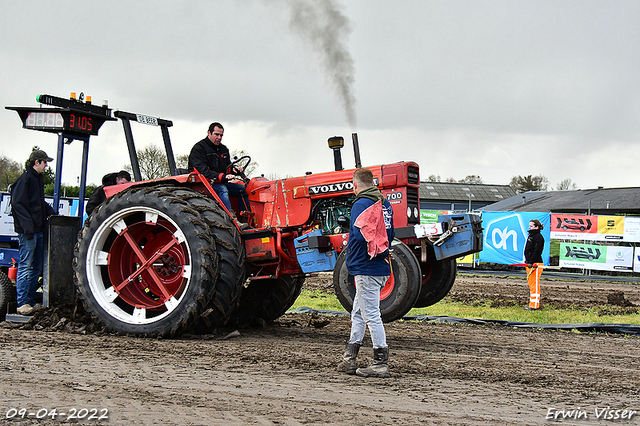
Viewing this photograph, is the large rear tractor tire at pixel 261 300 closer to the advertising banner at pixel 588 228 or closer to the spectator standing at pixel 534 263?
the spectator standing at pixel 534 263

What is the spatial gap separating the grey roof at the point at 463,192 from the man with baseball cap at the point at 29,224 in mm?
49818

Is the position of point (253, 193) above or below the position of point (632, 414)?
above

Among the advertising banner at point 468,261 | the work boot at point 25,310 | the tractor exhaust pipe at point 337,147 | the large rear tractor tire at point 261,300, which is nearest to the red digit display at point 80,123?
the work boot at point 25,310

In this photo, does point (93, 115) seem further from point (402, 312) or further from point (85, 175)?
point (402, 312)

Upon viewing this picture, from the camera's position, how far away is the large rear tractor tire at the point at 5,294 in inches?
297

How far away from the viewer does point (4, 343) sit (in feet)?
19.6

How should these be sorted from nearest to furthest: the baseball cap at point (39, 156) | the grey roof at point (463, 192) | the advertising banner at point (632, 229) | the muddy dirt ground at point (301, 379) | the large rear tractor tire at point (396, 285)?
the muddy dirt ground at point (301, 379), the large rear tractor tire at point (396, 285), the baseball cap at point (39, 156), the advertising banner at point (632, 229), the grey roof at point (463, 192)

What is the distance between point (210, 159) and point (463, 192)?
55539 millimetres

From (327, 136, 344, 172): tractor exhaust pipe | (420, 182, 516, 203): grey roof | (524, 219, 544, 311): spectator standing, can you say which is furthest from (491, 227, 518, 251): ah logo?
(420, 182, 516, 203): grey roof

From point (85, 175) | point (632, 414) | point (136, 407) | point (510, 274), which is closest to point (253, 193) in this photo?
point (85, 175)

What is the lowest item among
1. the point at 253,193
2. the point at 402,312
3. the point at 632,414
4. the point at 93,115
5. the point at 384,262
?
the point at 632,414

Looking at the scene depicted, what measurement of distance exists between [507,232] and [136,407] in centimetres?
1733

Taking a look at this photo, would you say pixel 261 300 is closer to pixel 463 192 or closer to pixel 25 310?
pixel 25 310

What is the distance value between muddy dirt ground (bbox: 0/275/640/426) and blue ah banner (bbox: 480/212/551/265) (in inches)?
474
